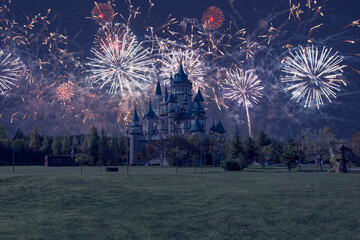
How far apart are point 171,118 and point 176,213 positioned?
362 feet

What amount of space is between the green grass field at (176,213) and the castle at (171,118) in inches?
3616

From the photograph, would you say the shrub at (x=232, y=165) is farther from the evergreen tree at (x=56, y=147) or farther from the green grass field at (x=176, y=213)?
the evergreen tree at (x=56, y=147)

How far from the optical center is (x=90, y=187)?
33.8 m

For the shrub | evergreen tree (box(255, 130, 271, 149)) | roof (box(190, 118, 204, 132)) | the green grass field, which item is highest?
roof (box(190, 118, 204, 132))

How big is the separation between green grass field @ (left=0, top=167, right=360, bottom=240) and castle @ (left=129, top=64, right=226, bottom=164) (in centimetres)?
9186

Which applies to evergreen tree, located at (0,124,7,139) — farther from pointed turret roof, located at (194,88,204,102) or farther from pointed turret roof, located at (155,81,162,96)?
pointed turret roof, located at (194,88,204,102)

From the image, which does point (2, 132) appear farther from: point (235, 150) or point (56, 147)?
point (235, 150)

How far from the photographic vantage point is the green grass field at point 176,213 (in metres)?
18.2

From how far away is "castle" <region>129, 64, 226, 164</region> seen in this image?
131000 millimetres

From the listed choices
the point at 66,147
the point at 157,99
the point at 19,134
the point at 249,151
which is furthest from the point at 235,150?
the point at 19,134

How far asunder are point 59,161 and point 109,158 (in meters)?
15.7

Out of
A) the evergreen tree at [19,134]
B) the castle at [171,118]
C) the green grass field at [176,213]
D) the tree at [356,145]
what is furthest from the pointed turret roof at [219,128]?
the green grass field at [176,213]

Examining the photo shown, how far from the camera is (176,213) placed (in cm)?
2289

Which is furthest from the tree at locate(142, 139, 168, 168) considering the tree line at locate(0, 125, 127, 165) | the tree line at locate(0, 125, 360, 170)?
the tree line at locate(0, 125, 127, 165)
